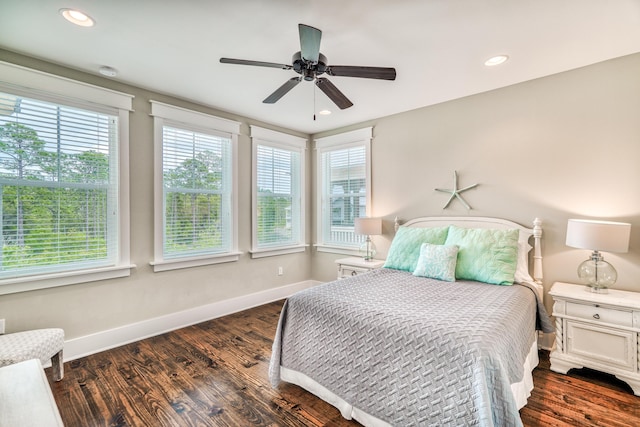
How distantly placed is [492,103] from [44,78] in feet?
13.7

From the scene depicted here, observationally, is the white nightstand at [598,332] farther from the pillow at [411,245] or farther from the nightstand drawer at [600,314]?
the pillow at [411,245]

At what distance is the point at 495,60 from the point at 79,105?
12.0 feet

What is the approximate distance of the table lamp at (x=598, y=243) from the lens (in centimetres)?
218

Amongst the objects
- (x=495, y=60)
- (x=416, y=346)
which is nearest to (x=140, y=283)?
(x=416, y=346)

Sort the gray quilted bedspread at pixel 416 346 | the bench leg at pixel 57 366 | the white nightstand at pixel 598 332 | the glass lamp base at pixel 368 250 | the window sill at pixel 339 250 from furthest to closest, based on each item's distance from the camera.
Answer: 1. the window sill at pixel 339 250
2. the glass lamp base at pixel 368 250
3. the bench leg at pixel 57 366
4. the white nightstand at pixel 598 332
5. the gray quilted bedspread at pixel 416 346

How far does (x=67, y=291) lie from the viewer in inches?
104

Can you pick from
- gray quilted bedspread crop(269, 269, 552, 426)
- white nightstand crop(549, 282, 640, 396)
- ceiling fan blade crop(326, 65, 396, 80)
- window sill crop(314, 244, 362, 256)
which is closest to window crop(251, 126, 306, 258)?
window sill crop(314, 244, 362, 256)

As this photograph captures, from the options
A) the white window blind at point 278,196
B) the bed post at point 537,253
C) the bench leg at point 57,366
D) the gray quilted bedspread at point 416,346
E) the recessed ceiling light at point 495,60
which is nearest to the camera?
the gray quilted bedspread at point 416,346

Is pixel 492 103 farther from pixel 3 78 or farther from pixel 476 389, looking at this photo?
pixel 3 78

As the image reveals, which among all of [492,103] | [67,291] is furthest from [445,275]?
[67,291]

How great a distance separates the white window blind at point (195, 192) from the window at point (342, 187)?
1.52 m

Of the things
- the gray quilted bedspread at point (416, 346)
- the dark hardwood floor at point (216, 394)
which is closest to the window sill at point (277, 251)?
the dark hardwood floor at point (216, 394)

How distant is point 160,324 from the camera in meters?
3.21

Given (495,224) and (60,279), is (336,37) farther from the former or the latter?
(60,279)
